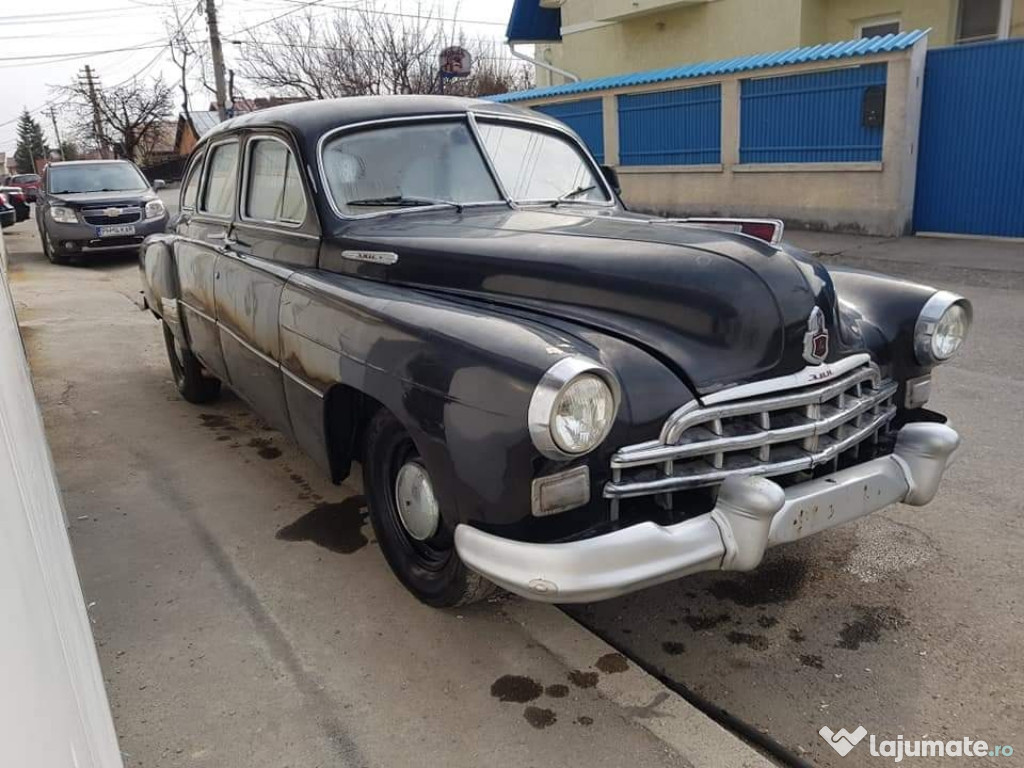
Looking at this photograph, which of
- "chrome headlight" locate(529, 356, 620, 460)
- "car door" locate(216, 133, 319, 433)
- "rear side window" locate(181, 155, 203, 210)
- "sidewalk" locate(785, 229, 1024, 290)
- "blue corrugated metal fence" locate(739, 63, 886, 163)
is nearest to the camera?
"chrome headlight" locate(529, 356, 620, 460)

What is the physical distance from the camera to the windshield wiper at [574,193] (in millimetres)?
4067

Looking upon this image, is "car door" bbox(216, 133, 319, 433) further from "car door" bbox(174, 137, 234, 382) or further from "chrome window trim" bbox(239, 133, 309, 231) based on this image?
"car door" bbox(174, 137, 234, 382)

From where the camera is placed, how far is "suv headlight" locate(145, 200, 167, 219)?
1287 cm

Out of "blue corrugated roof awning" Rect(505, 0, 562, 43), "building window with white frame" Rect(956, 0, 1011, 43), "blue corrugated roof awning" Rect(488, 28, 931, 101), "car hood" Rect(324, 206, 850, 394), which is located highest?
"blue corrugated roof awning" Rect(505, 0, 562, 43)

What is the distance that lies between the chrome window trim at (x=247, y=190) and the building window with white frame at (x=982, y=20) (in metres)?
12.4

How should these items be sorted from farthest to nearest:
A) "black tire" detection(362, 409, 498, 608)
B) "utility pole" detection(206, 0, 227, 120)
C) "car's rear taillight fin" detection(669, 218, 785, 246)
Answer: "utility pole" detection(206, 0, 227, 120)
"car's rear taillight fin" detection(669, 218, 785, 246)
"black tire" detection(362, 409, 498, 608)

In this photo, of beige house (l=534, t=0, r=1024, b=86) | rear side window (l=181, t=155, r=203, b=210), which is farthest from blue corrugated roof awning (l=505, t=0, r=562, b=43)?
rear side window (l=181, t=155, r=203, b=210)

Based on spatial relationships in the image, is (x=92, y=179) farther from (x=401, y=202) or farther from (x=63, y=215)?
(x=401, y=202)

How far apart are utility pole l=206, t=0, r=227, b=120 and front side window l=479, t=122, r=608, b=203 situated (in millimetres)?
19440

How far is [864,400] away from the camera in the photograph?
2838mm

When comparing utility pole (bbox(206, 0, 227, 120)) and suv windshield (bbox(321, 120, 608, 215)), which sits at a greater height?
utility pole (bbox(206, 0, 227, 120))

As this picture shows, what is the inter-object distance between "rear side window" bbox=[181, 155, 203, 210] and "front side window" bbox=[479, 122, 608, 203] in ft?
7.36

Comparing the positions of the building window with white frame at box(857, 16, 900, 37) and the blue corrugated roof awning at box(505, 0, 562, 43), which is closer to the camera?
the building window with white frame at box(857, 16, 900, 37)

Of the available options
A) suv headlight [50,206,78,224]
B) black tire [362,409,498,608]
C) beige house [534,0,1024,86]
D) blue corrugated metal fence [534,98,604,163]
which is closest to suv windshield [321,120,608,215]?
black tire [362,409,498,608]
